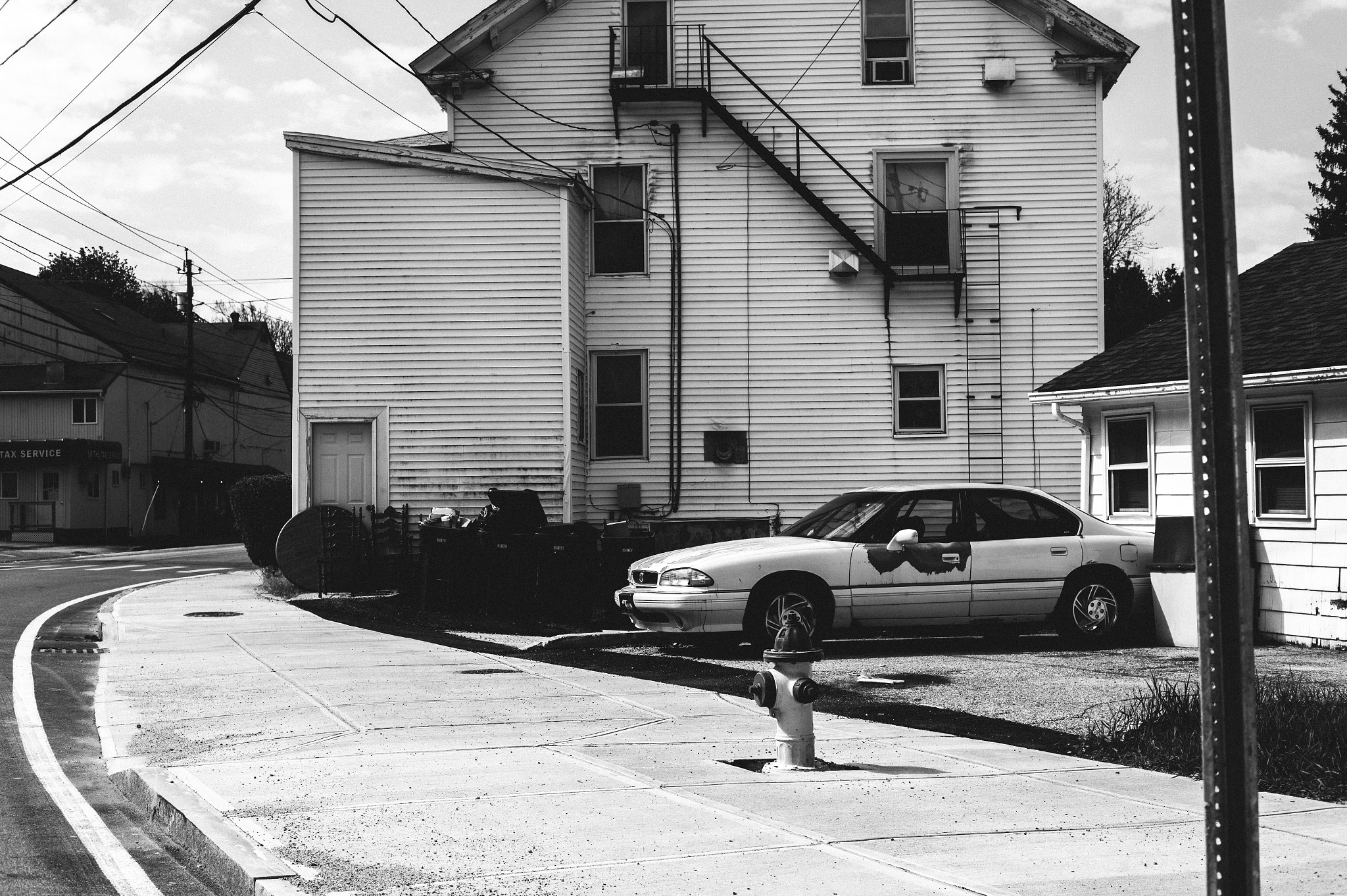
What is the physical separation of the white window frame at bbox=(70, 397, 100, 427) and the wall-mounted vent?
1451 inches

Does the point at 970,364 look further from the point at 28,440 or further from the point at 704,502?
the point at 28,440

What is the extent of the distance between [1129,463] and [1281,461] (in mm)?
2256

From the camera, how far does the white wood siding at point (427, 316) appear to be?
21.1m

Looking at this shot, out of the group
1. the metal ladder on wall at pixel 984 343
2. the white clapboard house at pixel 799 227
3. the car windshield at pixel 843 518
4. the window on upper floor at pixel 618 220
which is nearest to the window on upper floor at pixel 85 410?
the white clapboard house at pixel 799 227

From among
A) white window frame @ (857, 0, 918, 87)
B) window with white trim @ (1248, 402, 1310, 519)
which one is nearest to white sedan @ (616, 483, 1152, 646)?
window with white trim @ (1248, 402, 1310, 519)

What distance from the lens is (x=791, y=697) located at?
7305mm

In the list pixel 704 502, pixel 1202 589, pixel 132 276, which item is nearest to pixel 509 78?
pixel 704 502

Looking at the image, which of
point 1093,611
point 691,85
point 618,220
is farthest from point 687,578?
point 691,85

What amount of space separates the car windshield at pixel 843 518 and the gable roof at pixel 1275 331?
11.5 ft

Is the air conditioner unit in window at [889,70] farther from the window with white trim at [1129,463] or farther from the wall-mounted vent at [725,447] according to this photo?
the window with white trim at [1129,463]

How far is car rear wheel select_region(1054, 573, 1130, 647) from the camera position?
13516mm

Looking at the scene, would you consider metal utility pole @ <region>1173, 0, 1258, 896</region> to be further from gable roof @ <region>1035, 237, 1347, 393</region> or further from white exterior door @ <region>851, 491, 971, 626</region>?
gable roof @ <region>1035, 237, 1347, 393</region>

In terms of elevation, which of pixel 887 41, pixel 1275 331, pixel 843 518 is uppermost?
pixel 887 41

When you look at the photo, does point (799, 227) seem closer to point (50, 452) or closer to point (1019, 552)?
point (1019, 552)
